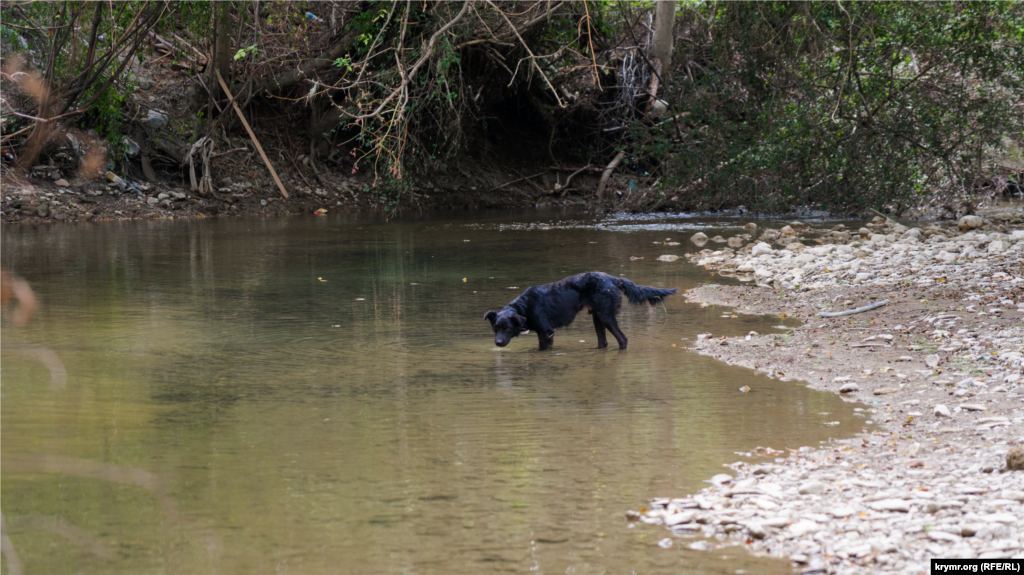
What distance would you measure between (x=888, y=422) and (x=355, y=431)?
2865 mm

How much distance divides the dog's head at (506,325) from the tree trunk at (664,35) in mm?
14197

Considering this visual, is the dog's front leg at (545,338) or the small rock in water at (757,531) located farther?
the dog's front leg at (545,338)

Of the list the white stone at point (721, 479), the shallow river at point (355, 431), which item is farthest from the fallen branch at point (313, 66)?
the white stone at point (721, 479)

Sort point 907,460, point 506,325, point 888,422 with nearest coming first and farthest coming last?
point 907,460 < point 888,422 < point 506,325

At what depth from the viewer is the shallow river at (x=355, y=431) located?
3266 mm

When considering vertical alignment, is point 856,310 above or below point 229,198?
below

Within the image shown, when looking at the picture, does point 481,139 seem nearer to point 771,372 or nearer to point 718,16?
point 718,16

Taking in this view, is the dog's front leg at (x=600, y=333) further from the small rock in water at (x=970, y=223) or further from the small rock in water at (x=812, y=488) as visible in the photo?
the small rock in water at (x=970, y=223)

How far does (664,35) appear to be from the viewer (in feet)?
65.4

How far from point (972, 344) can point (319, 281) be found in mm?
6951

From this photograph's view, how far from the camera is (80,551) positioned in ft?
10.6

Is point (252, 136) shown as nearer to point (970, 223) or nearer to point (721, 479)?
point (970, 223)

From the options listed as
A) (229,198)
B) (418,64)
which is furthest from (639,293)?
(229,198)

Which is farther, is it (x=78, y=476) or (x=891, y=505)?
(x=78, y=476)
